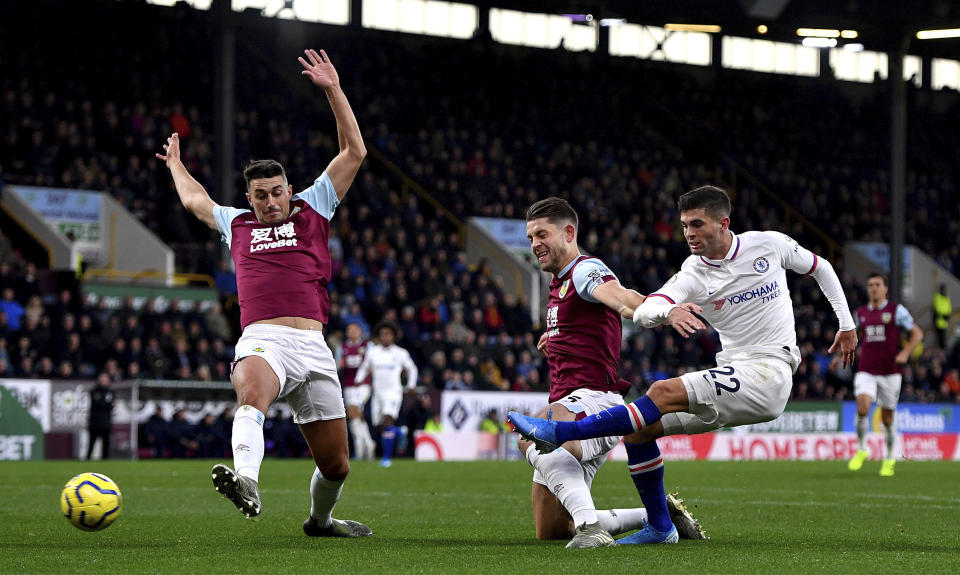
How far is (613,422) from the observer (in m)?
7.04

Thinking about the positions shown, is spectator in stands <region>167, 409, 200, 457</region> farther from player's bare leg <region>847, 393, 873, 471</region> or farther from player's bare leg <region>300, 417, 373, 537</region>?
player's bare leg <region>300, 417, 373, 537</region>

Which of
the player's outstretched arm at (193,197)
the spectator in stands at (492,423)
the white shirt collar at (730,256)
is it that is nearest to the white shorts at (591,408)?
the white shirt collar at (730,256)

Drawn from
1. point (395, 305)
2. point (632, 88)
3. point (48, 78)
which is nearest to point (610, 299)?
point (395, 305)

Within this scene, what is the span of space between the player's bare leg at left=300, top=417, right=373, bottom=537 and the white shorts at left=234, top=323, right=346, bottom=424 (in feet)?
0.26

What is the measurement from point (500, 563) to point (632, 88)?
123 feet

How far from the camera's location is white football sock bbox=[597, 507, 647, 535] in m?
7.76

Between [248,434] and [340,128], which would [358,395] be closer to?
[340,128]

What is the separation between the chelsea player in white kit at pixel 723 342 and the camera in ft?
24.0

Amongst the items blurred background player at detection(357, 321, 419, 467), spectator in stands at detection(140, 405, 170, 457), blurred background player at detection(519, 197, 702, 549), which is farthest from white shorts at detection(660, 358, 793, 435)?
spectator in stands at detection(140, 405, 170, 457)

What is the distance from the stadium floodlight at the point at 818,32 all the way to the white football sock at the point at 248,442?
26.3 meters

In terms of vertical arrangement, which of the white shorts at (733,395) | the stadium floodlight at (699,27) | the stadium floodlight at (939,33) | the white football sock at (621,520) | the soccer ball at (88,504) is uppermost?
the stadium floodlight at (699,27)

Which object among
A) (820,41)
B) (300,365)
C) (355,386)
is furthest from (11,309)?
(820,41)

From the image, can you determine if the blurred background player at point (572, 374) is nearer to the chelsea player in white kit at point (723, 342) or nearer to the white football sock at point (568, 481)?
the white football sock at point (568, 481)

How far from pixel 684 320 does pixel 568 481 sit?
4.74 ft
